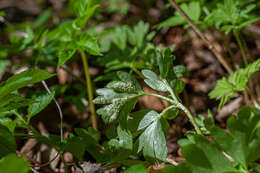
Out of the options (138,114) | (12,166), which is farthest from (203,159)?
(12,166)

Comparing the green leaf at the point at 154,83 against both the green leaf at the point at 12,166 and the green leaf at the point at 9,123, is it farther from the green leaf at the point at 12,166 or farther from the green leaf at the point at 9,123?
the green leaf at the point at 9,123

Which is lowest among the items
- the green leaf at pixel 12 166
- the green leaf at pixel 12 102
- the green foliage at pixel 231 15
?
the green leaf at pixel 12 166

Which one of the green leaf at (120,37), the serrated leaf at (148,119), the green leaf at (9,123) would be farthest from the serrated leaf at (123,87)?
the green leaf at (120,37)

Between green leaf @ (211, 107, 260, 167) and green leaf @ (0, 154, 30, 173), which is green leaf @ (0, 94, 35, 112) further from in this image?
green leaf @ (211, 107, 260, 167)

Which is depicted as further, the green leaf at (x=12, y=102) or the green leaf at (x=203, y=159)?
the green leaf at (x=12, y=102)

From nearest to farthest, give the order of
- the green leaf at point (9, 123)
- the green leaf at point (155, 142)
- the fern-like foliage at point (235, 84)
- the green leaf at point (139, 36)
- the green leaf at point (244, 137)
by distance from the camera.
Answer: the green leaf at point (244, 137), the green leaf at point (155, 142), the green leaf at point (9, 123), the fern-like foliage at point (235, 84), the green leaf at point (139, 36)

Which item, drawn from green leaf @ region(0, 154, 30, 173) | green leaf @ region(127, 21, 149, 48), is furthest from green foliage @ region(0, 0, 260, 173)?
green leaf @ region(127, 21, 149, 48)
